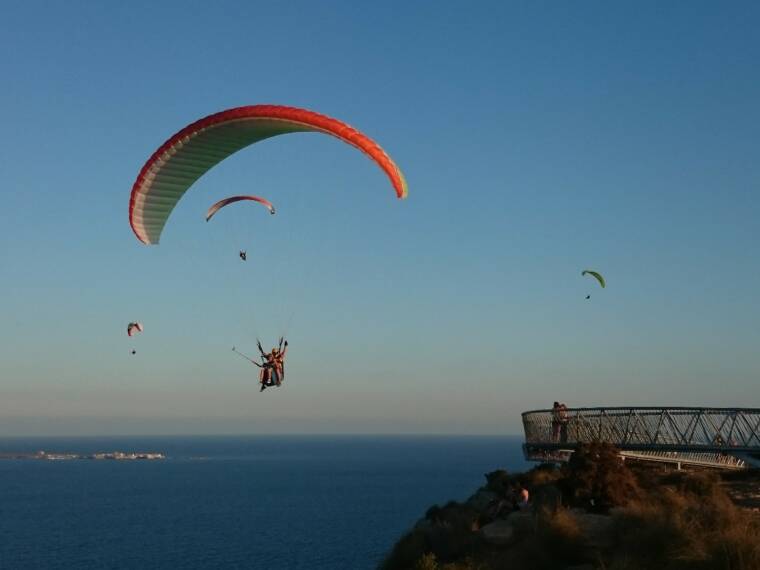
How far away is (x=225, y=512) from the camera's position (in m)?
104

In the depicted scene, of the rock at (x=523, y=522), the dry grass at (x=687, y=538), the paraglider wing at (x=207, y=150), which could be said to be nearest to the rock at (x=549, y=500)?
the rock at (x=523, y=522)

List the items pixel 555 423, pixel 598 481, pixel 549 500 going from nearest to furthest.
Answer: pixel 549 500
pixel 598 481
pixel 555 423

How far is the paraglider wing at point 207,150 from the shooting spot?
2308 cm

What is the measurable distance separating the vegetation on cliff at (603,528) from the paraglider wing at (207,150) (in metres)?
9.21

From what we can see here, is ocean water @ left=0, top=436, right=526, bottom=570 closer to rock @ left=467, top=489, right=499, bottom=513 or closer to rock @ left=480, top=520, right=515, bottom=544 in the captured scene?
rock @ left=467, top=489, right=499, bottom=513

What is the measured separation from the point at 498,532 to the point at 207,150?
14181mm

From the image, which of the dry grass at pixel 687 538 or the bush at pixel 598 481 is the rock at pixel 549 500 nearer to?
the bush at pixel 598 481

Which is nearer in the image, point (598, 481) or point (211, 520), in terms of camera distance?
point (598, 481)

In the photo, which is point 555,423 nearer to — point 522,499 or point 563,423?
point 563,423

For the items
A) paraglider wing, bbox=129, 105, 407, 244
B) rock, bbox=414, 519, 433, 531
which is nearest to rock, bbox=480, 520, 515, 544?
rock, bbox=414, 519, 433, 531

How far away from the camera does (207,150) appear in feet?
83.1

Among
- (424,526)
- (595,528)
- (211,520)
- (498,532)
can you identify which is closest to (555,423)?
(424,526)

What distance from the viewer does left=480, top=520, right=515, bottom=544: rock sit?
733 inches

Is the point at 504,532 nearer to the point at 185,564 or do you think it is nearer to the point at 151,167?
the point at 151,167
